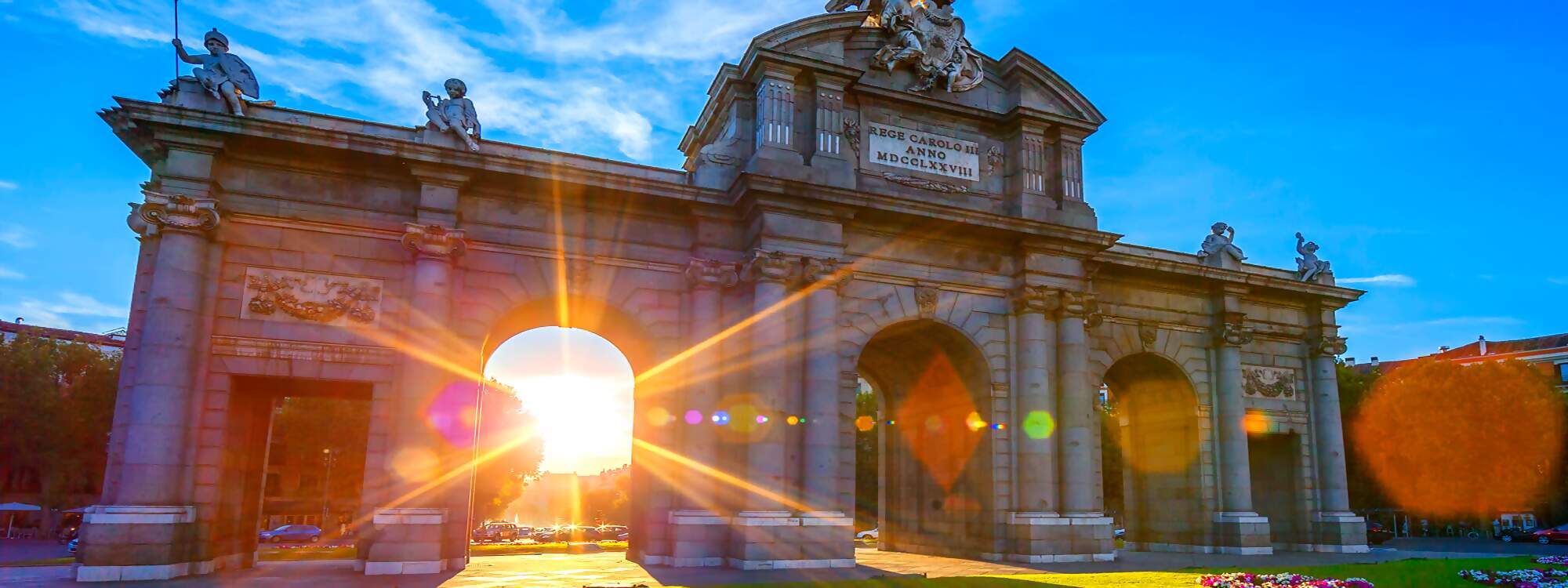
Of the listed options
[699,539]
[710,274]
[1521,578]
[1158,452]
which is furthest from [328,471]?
[1521,578]

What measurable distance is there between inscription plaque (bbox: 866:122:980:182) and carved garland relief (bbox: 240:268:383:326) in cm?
1363

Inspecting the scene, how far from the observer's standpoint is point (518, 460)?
6512 cm

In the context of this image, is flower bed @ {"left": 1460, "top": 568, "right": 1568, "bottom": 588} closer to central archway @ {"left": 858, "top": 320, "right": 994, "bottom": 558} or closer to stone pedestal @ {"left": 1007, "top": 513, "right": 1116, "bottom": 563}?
stone pedestal @ {"left": 1007, "top": 513, "right": 1116, "bottom": 563}

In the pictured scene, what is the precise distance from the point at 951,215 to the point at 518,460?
149ft

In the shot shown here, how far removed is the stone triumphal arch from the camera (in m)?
22.6

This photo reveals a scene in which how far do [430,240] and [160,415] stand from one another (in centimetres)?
662

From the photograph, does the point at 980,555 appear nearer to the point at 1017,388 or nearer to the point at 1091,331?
the point at 1017,388

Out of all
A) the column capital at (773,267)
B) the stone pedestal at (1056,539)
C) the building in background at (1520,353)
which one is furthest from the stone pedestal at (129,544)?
the building in background at (1520,353)

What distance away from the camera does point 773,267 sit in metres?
25.4

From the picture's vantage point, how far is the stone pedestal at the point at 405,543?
21969mm

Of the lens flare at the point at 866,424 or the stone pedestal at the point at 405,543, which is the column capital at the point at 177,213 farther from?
the lens flare at the point at 866,424

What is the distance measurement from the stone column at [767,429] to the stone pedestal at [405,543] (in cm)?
686

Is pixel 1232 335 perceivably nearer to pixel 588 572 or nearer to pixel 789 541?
pixel 789 541

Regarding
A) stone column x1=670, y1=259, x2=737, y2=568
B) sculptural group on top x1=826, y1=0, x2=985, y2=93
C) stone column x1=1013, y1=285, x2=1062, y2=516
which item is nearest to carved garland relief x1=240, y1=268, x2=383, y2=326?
stone column x1=670, y1=259, x2=737, y2=568
